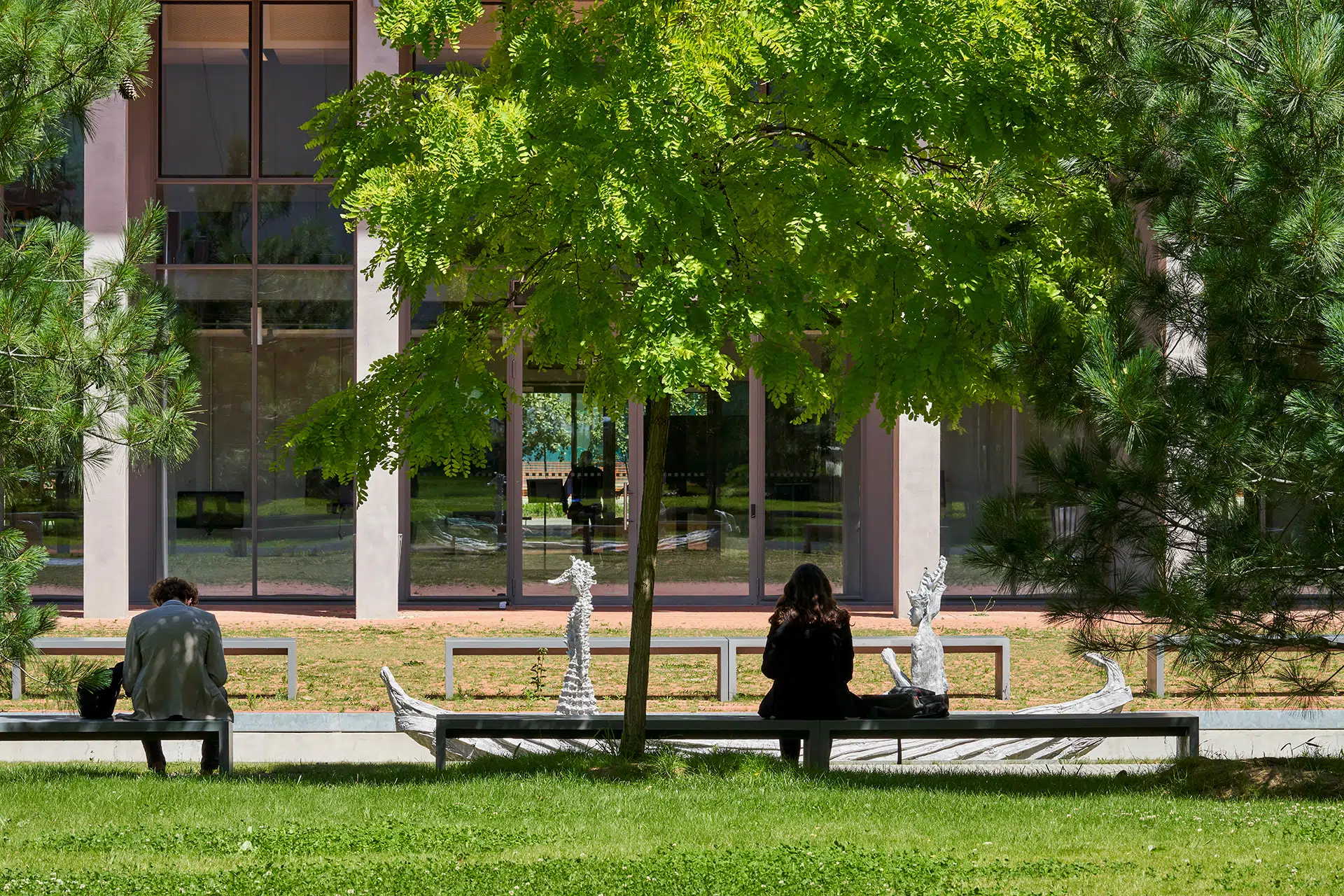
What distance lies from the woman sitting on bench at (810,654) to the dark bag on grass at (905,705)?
231 millimetres

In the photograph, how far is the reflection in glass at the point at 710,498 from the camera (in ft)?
63.9

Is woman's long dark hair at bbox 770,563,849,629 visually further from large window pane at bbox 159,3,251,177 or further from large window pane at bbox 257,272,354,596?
large window pane at bbox 159,3,251,177

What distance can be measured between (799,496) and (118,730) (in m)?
12.4

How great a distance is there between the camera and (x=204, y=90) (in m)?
19.5

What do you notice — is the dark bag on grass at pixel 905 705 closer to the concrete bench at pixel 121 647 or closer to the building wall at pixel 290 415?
the concrete bench at pixel 121 647

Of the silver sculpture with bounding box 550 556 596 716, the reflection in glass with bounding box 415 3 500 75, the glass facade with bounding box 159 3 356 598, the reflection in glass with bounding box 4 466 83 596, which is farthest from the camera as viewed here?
the glass facade with bounding box 159 3 356 598

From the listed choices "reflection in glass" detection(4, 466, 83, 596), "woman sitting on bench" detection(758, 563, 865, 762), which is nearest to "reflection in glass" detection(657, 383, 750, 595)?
"reflection in glass" detection(4, 466, 83, 596)

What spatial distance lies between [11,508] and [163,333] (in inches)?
500

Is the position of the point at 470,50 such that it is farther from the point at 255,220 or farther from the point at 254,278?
the point at 254,278

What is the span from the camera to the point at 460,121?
7.62 meters

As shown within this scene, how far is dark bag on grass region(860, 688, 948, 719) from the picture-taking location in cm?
897

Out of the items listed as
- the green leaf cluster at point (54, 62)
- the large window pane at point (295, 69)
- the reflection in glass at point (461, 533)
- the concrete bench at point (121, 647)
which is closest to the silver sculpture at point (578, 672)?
the concrete bench at point (121, 647)

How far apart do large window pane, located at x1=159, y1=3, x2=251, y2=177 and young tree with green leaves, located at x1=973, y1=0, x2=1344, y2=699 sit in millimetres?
14801

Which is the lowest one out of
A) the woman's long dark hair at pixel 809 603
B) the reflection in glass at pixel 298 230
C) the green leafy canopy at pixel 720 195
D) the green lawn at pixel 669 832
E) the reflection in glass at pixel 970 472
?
the green lawn at pixel 669 832
